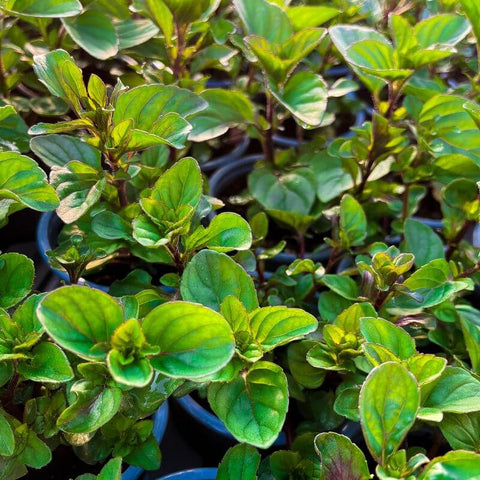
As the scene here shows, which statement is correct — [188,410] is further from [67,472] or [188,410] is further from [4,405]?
[4,405]

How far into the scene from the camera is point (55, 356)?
2.41 ft

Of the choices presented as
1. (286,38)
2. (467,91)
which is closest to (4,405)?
(286,38)

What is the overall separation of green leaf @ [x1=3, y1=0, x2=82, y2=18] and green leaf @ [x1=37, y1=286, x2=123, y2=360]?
0.59 m

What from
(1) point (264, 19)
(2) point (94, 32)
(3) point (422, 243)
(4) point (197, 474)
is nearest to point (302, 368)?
(4) point (197, 474)

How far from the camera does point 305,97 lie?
1.08 m

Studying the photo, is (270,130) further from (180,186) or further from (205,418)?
(205,418)

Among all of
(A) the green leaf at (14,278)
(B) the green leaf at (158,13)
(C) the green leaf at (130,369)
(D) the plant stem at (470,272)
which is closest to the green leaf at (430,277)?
(D) the plant stem at (470,272)

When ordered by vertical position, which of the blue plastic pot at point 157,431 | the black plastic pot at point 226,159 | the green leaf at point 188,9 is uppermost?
the green leaf at point 188,9

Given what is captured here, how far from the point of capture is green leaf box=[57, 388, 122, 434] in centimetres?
66

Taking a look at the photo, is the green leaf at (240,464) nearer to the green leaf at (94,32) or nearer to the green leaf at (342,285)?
the green leaf at (342,285)

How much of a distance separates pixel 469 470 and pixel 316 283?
1.62 feet

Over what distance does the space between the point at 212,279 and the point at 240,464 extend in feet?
0.82

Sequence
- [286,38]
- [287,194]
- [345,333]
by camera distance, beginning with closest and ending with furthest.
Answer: [345,333]
[286,38]
[287,194]

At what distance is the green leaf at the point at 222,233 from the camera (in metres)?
0.84
